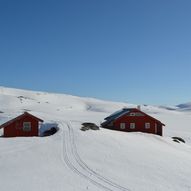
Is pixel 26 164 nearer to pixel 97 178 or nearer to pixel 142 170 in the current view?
pixel 97 178

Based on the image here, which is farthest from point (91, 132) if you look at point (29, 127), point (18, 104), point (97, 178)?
point (18, 104)

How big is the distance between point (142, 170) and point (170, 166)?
3999mm

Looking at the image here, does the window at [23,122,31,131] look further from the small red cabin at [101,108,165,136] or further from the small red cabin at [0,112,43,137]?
the small red cabin at [101,108,165,136]

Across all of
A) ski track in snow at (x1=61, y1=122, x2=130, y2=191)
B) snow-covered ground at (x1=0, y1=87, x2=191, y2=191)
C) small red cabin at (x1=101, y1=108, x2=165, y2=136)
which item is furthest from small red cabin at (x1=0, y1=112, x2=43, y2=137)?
small red cabin at (x1=101, y1=108, x2=165, y2=136)

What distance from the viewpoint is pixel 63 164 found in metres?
21.9

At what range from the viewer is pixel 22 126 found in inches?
1655

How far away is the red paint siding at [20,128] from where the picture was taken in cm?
4178

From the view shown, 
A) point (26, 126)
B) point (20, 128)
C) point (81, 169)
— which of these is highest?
point (26, 126)

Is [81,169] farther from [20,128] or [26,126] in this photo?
[20,128]

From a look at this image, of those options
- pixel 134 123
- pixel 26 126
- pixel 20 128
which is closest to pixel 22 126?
pixel 20 128

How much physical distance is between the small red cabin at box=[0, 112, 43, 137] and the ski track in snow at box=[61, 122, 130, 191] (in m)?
12.2

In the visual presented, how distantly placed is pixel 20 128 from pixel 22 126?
1.45 feet

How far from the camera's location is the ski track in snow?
1661 cm

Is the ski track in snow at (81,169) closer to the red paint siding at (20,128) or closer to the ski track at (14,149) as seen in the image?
the ski track at (14,149)
